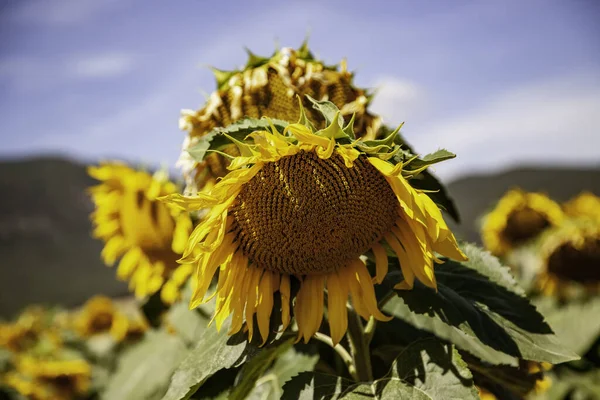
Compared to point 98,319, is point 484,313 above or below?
above

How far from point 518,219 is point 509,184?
3.35 metres

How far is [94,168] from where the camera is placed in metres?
2.70

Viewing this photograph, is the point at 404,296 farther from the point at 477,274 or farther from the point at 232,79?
the point at 232,79

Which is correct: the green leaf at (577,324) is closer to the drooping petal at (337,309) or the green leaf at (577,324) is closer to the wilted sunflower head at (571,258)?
the wilted sunflower head at (571,258)

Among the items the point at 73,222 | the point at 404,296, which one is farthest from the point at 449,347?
the point at 73,222

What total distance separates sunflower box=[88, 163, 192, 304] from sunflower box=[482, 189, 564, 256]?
11.1 ft

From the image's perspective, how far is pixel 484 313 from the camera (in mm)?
1115

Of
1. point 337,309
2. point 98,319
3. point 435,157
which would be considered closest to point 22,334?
point 98,319

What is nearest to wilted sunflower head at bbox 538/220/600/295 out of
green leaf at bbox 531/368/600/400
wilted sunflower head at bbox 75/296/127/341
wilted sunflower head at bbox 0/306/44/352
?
green leaf at bbox 531/368/600/400

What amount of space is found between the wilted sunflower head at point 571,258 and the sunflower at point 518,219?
0.67 m

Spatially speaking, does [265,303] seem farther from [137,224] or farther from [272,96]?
[137,224]

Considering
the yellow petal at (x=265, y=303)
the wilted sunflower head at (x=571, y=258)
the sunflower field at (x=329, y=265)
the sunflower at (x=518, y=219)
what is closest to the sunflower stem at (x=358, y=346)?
the sunflower field at (x=329, y=265)

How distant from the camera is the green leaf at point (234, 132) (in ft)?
3.34

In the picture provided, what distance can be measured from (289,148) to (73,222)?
11.1 m
